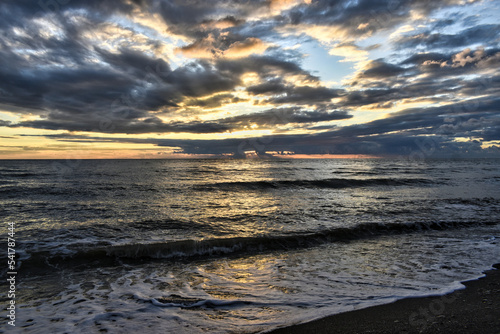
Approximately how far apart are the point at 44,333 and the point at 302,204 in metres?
15.8

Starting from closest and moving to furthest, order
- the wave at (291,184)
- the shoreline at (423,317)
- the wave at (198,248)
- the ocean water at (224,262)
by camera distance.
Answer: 1. the shoreline at (423,317)
2. the ocean water at (224,262)
3. the wave at (198,248)
4. the wave at (291,184)

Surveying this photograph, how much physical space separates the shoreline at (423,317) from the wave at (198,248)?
478 centimetres

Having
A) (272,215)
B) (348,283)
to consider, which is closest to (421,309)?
(348,283)

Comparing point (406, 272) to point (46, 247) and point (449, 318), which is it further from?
point (46, 247)

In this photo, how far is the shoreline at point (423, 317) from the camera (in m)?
4.05

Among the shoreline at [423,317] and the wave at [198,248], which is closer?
the shoreline at [423,317]

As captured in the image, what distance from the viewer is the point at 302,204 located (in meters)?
18.3

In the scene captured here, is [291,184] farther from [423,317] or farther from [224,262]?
[423,317]

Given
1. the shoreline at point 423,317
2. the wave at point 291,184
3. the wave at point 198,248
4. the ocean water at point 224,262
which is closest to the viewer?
the shoreline at point 423,317

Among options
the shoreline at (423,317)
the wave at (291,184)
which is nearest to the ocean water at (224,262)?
the shoreline at (423,317)

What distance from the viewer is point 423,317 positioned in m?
4.41

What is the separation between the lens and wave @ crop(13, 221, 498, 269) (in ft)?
26.6

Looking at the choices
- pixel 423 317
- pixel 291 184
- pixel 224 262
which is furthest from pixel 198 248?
pixel 291 184

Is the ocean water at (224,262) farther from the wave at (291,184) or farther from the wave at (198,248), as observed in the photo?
the wave at (291,184)
